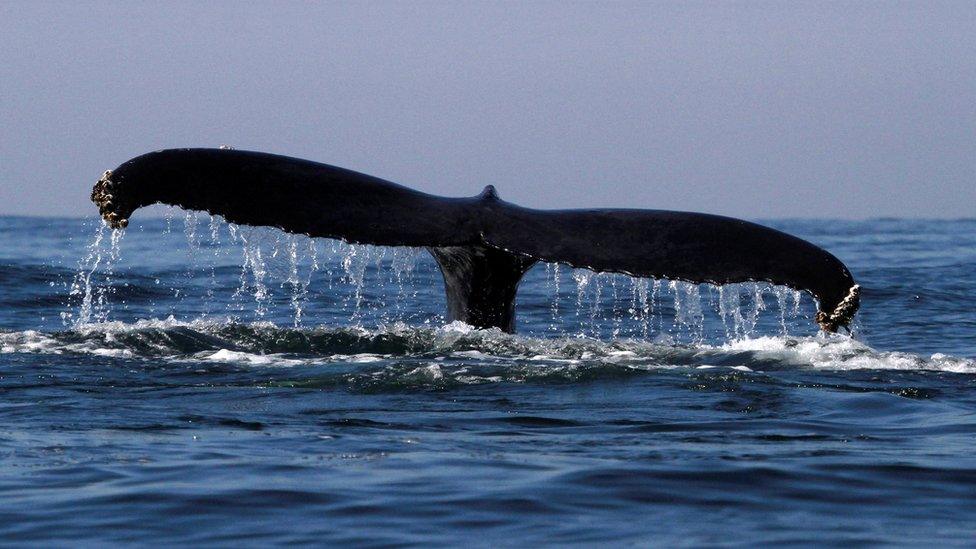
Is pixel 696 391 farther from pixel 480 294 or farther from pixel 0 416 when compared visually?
pixel 0 416

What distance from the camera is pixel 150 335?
1102 cm

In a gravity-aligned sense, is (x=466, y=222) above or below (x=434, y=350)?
above

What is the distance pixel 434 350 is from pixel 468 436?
2.67 m

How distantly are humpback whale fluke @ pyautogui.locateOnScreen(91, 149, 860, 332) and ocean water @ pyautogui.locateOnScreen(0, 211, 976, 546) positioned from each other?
23 cm

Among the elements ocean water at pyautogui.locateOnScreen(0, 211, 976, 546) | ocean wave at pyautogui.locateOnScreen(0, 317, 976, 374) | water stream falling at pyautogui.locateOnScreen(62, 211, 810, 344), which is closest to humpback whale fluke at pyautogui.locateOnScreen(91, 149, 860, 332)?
ocean water at pyautogui.locateOnScreen(0, 211, 976, 546)

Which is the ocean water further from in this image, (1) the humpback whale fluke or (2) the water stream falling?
(2) the water stream falling

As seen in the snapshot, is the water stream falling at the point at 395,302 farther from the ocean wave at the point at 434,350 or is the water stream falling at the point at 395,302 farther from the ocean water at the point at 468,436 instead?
the ocean wave at the point at 434,350

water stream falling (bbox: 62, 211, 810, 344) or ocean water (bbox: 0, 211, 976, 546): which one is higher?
water stream falling (bbox: 62, 211, 810, 344)

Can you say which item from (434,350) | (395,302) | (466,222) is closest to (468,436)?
(466,222)

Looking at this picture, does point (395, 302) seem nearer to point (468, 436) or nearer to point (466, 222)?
point (466, 222)

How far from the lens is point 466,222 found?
29.8ft

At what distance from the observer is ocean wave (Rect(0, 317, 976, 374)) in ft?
32.6

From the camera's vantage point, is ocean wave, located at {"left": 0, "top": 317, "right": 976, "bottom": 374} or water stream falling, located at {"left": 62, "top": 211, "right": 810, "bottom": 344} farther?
water stream falling, located at {"left": 62, "top": 211, "right": 810, "bottom": 344}

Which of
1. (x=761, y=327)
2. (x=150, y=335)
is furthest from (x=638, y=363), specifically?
(x=761, y=327)
